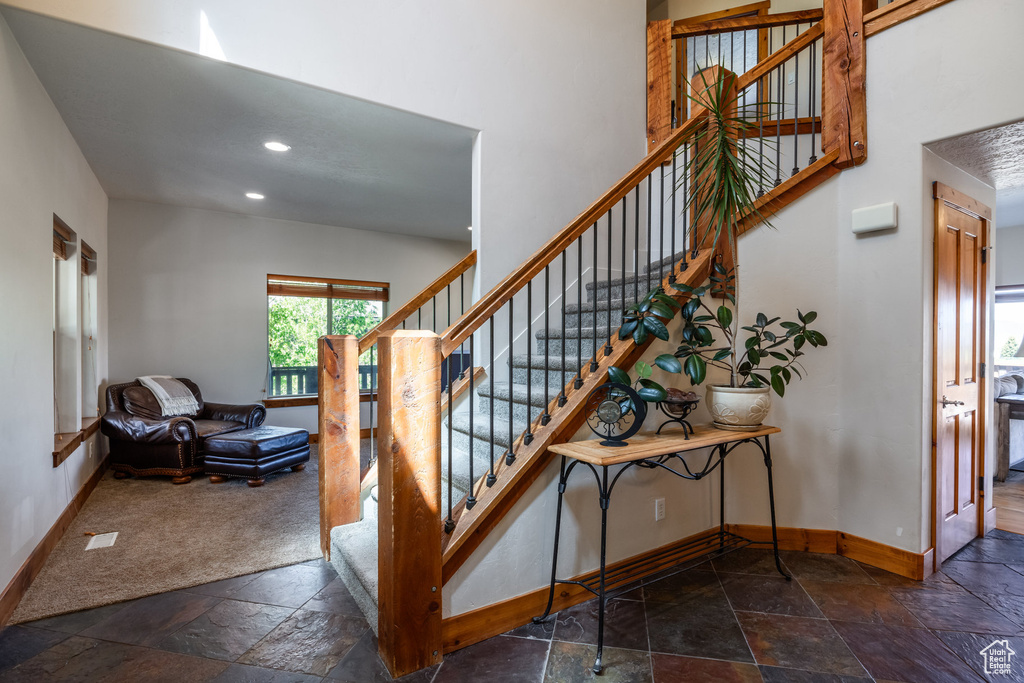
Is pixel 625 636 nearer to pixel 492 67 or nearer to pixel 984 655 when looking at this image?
pixel 984 655

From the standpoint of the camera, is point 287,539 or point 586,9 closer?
point 287,539

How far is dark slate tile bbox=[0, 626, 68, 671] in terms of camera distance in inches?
73.2

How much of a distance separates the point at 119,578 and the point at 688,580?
2779mm

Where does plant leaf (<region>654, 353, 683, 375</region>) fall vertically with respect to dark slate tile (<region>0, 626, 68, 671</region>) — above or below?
above

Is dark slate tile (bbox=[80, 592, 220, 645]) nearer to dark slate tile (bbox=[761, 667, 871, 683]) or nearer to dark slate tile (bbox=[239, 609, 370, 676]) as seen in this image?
dark slate tile (bbox=[239, 609, 370, 676])

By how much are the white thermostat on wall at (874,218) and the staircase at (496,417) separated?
1035 mm

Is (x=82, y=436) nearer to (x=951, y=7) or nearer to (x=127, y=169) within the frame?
(x=127, y=169)

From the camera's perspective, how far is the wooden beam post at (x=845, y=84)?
2631mm

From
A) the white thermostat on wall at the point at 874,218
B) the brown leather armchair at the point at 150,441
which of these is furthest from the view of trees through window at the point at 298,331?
the white thermostat on wall at the point at 874,218

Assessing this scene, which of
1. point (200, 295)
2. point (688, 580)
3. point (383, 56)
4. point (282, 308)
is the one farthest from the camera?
point (282, 308)

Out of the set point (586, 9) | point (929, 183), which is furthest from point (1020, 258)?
point (586, 9)

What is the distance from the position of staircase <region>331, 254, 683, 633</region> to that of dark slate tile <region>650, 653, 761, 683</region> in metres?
0.93

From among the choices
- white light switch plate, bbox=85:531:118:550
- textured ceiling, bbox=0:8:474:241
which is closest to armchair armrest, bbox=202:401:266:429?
white light switch plate, bbox=85:531:118:550

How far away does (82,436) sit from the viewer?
3584 millimetres
